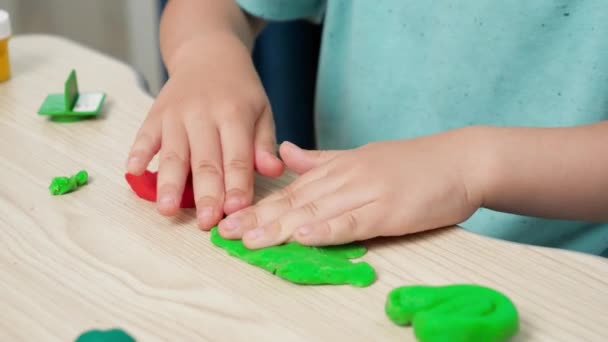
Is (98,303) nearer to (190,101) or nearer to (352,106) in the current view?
(190,101)

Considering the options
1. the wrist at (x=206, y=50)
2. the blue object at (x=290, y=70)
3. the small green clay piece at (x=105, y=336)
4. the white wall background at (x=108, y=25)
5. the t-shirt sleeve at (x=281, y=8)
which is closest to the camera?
the small green clay piece at (x=105, y=336)

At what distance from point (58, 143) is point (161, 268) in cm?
23

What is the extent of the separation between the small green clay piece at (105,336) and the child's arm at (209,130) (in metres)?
0.13

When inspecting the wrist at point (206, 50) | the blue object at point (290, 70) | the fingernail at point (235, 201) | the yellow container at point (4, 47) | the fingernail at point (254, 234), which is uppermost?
the wrist at point (206, 50)

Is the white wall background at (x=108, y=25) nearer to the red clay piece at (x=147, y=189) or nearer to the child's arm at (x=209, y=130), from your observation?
the child's arm at (x=209, y=130)

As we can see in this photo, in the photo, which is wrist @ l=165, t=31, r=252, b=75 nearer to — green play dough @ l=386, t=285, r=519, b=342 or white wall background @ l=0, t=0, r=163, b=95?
green play dough @ l=386, t=285, r=519, b=342

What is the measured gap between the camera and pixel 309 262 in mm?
449

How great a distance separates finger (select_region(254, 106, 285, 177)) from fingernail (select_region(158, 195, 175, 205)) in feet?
0.28

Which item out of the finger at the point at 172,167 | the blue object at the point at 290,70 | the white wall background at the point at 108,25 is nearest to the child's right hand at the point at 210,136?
the finger at the point at 172,167

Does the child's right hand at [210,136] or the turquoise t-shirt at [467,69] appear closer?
the child's right hand at [210,136]

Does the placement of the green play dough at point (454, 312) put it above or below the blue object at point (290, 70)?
above

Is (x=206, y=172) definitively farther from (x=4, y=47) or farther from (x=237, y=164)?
(x=4, y=47)

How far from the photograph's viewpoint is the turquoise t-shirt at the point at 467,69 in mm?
714

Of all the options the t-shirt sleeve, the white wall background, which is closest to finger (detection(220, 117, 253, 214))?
the t-shirt sleeve
